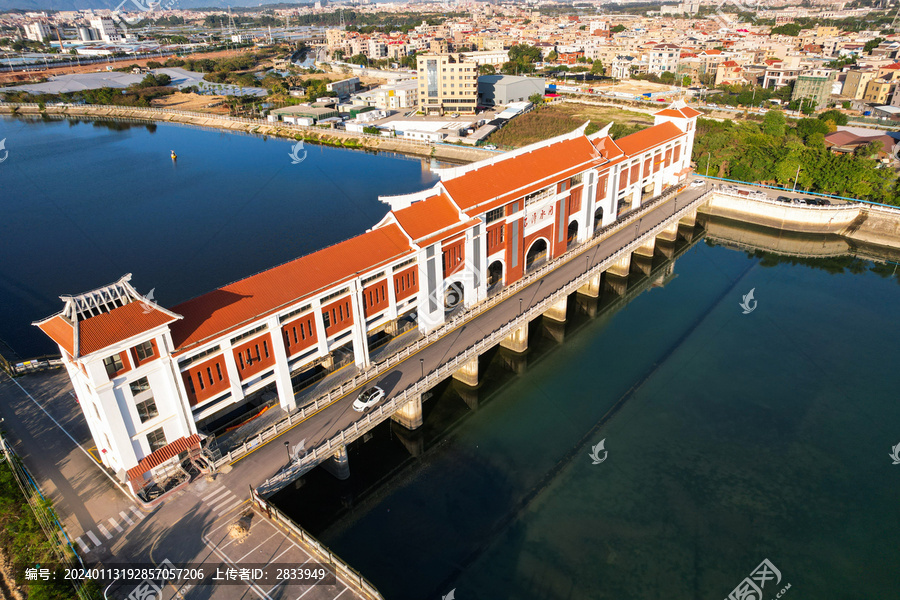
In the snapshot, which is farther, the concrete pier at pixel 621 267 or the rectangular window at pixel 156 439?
the concrete pier at pixel 621 267

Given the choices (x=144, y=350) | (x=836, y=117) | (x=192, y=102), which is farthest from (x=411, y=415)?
(x=192, y=102)

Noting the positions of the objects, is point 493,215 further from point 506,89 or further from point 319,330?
point 506,89

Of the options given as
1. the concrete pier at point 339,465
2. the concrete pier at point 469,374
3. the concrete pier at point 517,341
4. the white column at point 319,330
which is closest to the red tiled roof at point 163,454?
the concrete pier at point 339,465

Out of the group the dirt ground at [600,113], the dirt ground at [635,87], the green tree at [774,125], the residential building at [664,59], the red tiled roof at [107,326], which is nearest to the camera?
the red tiled roof at [107,326]

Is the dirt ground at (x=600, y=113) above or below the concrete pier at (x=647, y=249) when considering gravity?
above

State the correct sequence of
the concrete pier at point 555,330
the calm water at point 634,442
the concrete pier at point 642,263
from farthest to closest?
the concrete pier at point 642,263 < the concrete pier at point 555,330 < the calm water at point 634,442

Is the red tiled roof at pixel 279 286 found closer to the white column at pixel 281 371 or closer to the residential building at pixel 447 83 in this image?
the white column at pixel 281 371
